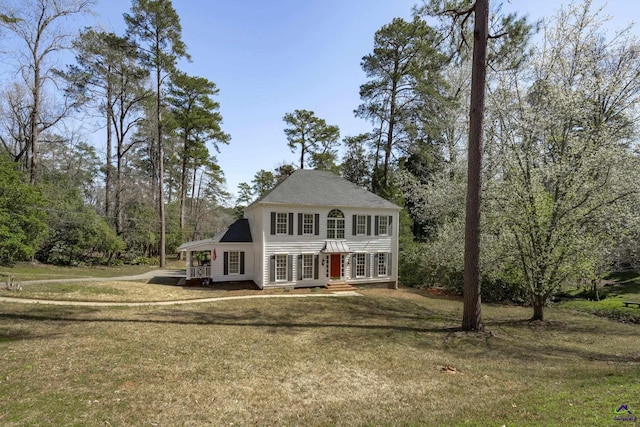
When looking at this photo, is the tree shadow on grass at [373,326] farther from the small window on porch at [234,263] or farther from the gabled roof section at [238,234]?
the gabled roof section at [238,234]

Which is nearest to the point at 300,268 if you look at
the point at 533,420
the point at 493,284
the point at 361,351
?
the point at 361,351

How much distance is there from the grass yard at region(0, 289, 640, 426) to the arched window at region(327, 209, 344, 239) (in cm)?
756

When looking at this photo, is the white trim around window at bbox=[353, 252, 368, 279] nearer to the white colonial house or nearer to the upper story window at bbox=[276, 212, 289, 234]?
the white colonial house

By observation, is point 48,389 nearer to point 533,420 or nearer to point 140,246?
point 533,420

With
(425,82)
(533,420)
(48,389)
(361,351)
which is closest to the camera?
(533,420)

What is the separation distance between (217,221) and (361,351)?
36.6 metres

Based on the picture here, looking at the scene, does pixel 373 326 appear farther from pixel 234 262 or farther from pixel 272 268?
pixel 234 262

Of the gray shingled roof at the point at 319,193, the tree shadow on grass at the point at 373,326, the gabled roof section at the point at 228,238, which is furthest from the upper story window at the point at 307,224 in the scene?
the tree shadow on grass at the point at 373,326

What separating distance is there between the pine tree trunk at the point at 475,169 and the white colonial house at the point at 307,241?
30.9 ft

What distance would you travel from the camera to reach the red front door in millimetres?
18797

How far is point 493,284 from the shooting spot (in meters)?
17.9

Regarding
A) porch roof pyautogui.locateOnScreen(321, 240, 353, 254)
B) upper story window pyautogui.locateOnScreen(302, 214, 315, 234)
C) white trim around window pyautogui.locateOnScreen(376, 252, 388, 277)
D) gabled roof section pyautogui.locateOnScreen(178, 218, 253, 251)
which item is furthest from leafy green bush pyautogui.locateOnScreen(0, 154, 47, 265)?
white trim around window pyautogui.locateOnScreen(376, 252, 388, 277)

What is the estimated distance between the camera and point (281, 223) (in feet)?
57.6

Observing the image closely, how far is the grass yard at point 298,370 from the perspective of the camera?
15.1 ft
